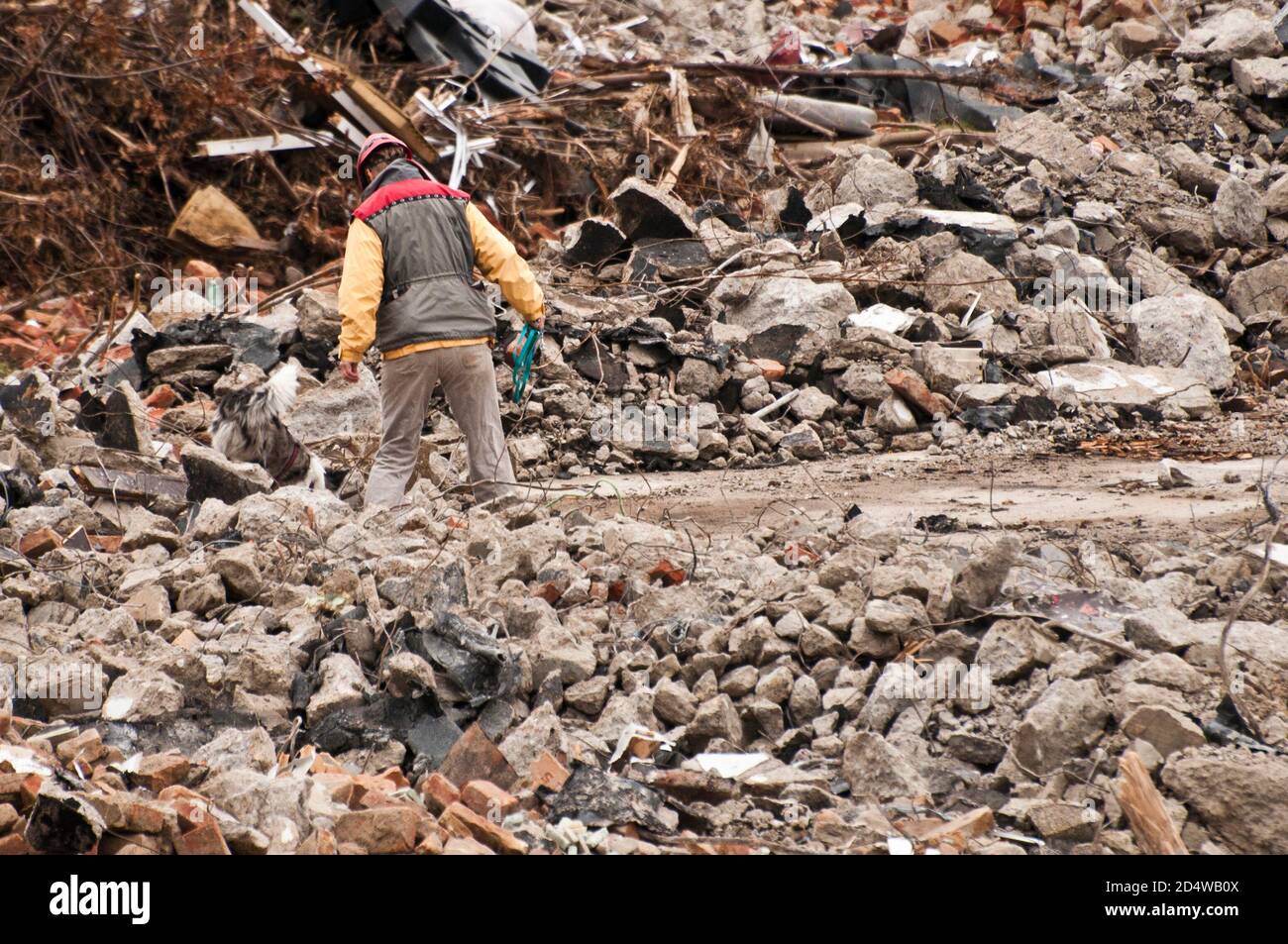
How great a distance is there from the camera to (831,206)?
34.8 feet

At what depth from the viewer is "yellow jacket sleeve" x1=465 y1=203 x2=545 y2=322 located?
5965mm

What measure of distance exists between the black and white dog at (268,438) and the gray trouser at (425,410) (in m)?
0.63

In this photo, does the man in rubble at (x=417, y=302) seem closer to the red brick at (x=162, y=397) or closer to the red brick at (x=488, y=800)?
the red brick at (x=488, y=800)

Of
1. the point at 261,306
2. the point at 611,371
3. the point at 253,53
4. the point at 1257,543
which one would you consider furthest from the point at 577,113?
the point at 1257,543

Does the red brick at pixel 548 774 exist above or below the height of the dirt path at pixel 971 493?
above

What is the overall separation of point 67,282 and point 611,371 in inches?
208

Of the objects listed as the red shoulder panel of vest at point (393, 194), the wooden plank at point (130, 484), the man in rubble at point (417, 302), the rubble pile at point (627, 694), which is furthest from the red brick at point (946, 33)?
the wooden plank at point (130, 484)

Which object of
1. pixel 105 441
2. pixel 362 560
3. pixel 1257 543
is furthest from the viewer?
pixel 105 441

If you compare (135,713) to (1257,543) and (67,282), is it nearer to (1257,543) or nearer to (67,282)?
(1257,543)

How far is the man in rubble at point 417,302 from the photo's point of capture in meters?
5.73

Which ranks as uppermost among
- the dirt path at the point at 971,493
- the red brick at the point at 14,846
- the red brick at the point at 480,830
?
the red brick at the point at 14,846

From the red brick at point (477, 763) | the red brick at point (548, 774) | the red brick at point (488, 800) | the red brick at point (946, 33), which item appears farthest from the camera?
the red brick at point (946, 33)

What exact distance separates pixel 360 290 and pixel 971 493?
3.33m

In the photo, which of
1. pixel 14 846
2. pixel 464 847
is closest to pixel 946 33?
pixel 464 847
